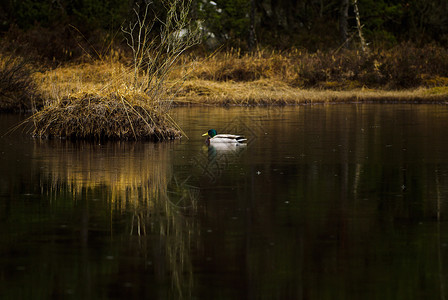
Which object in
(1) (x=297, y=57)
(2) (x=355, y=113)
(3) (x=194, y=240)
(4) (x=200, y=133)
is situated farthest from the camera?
(1) (x=297, y=57)

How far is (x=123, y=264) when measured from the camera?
812 centimetres

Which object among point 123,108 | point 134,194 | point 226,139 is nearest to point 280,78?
point 123,108

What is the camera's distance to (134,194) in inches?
479

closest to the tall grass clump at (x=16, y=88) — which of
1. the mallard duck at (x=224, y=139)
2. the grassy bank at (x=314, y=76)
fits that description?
the grassy bank at (x=314, y=76)

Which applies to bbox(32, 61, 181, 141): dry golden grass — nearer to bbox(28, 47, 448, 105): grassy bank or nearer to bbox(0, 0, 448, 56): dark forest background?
bbox(28, 47, 448, 105): grassy bank

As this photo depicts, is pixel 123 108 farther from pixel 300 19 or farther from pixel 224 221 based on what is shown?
pixel 300 19

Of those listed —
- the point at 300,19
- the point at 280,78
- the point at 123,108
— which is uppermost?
the point at 300,19

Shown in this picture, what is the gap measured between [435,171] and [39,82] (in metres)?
22.2

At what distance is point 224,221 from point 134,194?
7.60ft

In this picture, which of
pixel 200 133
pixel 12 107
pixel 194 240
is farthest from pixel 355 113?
pixel 194 240

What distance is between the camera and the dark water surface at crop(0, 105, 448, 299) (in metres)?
7.52

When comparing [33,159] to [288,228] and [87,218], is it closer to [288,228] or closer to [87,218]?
[87,218]

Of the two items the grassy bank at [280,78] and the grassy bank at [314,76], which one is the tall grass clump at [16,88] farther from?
the grassy bank at [314,76]

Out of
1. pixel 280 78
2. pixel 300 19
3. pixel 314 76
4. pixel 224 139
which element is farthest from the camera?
pixel 300 19
